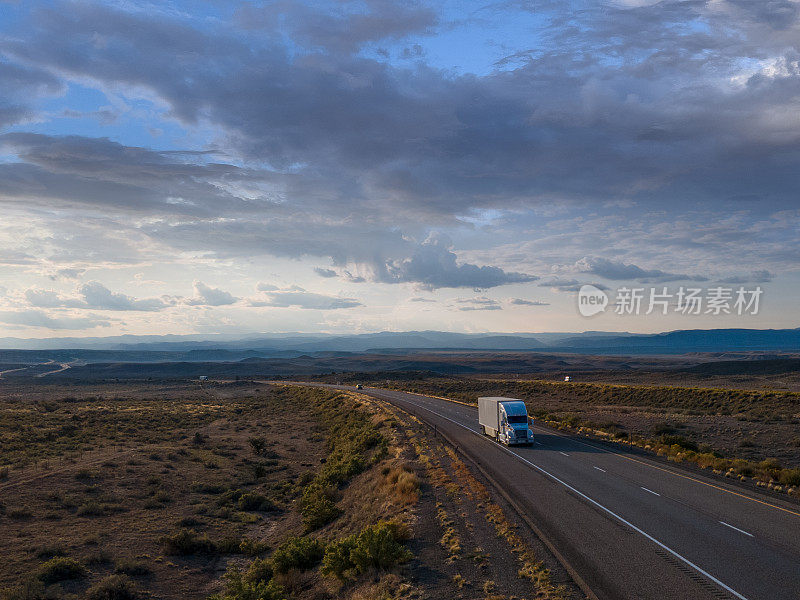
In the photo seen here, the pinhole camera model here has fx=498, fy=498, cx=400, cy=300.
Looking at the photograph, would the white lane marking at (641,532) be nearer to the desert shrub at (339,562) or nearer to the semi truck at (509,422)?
the semi truck at (509,422)

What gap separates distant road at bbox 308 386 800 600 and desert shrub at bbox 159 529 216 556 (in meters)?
12.8

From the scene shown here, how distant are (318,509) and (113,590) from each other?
870 centimetres

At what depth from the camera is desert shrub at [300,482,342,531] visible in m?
22.3

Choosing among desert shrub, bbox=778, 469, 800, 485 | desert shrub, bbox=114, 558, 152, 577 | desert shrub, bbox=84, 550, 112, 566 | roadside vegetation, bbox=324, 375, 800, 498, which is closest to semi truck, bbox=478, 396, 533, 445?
roadside vegetation, bbox=324, 375, 800, 498

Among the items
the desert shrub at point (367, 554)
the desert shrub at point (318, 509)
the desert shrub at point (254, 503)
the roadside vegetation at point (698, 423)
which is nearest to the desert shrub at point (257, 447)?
the desert shrub at point (254, 503)

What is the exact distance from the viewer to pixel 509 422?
104 feet

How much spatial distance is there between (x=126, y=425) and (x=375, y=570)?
46.2 meters

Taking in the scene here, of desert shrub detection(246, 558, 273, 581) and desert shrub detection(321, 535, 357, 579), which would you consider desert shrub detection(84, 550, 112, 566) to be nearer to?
desert shrub detection(246, 558, 273, 581)

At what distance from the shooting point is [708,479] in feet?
73.2

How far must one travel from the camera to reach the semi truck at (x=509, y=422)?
31203 millimetres

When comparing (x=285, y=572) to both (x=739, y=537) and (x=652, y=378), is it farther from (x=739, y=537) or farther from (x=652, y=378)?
(x=652, y=378)

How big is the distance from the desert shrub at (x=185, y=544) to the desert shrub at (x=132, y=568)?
182 centimetres

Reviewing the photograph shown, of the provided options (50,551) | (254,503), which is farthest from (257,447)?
(50,551)

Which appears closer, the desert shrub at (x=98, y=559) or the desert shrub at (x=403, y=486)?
the desert shrub at (x=98, y=559)
